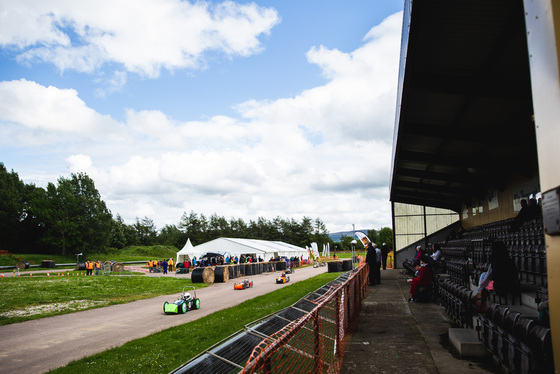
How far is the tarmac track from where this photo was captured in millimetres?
8195

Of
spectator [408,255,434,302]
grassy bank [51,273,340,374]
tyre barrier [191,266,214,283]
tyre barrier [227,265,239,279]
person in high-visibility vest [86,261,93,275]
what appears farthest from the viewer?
person in high-visibility vest [86,261,93,275]

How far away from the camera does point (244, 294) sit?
1944cm

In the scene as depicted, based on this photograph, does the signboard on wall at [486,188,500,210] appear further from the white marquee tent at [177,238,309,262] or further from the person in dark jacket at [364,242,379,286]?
the white marquee tent at [177,238,309,262]

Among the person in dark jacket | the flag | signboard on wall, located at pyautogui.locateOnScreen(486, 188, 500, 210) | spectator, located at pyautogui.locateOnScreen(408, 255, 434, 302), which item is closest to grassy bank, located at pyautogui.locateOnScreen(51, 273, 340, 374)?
spectator, located at pyautogui.locateOnScreen(408, 255, 434, 302)

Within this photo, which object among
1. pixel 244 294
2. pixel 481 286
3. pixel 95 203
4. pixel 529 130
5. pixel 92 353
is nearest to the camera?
pixel 481 286

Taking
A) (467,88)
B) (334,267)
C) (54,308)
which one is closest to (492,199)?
(467,88)

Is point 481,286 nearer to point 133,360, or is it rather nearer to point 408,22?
point 408,22

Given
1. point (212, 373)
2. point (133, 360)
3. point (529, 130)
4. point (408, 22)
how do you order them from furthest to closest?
point (529, 130), point (133, 360), point (408, 22), point (212, 373)

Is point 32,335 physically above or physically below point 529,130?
below

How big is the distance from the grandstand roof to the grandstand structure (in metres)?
0.02

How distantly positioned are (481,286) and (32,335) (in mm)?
11303

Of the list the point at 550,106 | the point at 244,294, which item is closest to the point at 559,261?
the point at 550,106

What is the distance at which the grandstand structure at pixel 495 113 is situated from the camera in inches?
90.8

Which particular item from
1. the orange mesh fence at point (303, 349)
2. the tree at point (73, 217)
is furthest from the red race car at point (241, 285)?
the tree at point (73, 217)
